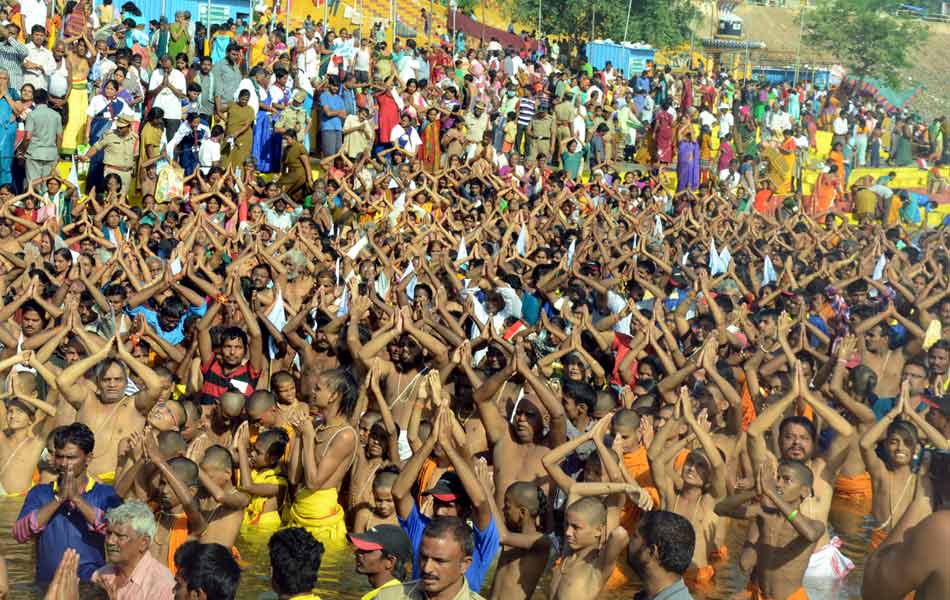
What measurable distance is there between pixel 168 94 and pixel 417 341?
9090mm

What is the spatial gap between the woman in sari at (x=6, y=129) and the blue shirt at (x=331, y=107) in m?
4.49

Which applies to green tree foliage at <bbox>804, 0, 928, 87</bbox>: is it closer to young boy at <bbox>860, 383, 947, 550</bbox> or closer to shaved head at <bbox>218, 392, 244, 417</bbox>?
young boy at <bbox>860, 383, 947, 550</bbox>

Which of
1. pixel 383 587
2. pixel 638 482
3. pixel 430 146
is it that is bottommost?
pixel 430 146

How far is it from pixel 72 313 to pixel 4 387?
986 mm

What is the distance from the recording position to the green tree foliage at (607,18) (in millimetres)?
42938

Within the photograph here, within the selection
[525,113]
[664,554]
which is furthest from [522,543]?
[525,113]

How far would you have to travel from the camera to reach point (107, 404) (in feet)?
30.0

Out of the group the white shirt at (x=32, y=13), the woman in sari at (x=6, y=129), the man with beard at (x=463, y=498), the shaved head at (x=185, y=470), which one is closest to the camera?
the man with beard at (x=463, y=498)

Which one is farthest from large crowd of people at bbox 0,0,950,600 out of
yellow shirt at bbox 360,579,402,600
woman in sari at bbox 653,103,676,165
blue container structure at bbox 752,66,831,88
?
blue container structure at bbox 752,66,831,88

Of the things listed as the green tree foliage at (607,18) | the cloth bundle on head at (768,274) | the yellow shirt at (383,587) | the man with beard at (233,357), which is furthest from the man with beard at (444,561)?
the green tree foliage at (607,18)

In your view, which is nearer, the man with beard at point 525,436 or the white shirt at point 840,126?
the man with beard at point 525,436

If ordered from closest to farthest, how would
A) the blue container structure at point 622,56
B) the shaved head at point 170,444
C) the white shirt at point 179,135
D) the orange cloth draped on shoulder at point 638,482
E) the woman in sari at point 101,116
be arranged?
1. the shaved head at point 170,444
2. the orange cloth draped on shoulder at point 638,482
3. the woman in sari at point 101,116
4. the white shirt at point 179,135
5. the blue container structure at point 622,56

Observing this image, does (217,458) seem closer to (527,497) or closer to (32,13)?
(527,497)

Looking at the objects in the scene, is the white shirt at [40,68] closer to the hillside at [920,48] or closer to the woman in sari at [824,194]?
the woman in sari at [824,194]
